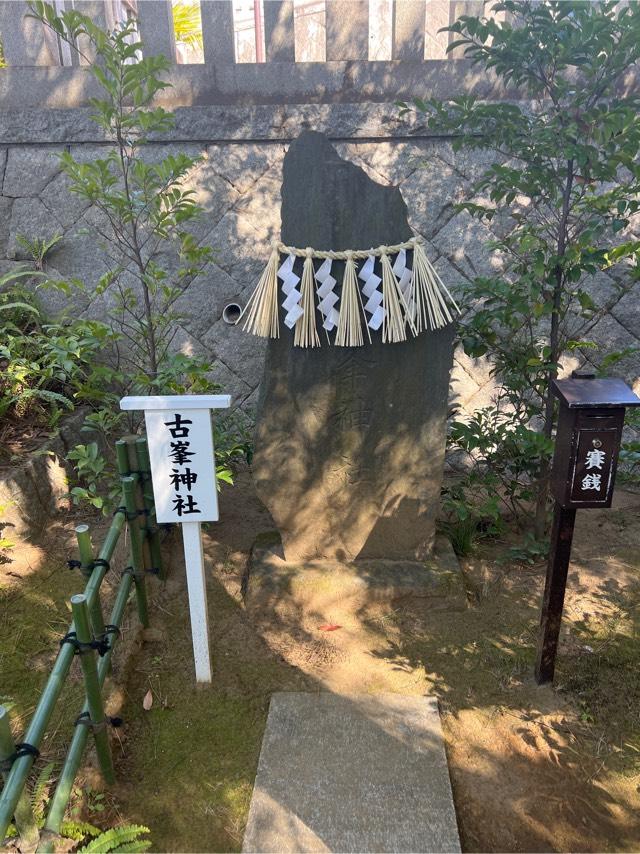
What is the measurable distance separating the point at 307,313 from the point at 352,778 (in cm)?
195

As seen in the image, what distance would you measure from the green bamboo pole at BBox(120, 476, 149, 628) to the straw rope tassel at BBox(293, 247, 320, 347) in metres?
1.02

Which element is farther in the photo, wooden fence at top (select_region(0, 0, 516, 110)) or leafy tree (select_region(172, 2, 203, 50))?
leafy tree (select_region(172, 2, 203, 50))

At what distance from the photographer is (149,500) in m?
2.90

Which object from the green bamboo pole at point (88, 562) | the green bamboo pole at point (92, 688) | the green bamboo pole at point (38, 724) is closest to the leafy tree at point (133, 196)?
the green bamboo pole at point (88, 562)

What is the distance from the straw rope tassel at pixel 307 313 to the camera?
2805mm

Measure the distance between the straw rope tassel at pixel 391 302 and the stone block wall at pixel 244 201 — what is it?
191 centimetres

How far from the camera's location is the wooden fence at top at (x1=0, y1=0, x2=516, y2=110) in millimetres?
4227

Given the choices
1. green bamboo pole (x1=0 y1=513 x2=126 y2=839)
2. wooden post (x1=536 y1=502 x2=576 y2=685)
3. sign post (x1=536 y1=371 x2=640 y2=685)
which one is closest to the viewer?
green bamboo pole (x1=0 y1=513 x2=126 y2=839)

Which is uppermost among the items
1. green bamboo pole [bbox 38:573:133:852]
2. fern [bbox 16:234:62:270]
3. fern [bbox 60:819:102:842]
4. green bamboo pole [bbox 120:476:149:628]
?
fern [bbox 16:234:62:270]

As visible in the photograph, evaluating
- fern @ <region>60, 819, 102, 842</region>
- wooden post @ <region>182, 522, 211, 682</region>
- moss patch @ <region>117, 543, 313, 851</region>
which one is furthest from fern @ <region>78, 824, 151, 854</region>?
wooden post @ <region>182, 522, 211, 682</region>

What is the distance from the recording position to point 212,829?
2.00 m

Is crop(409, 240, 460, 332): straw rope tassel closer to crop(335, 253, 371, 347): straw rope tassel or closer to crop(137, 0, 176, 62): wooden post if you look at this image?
crop(335, 253, 371, 347): straw rope tassel

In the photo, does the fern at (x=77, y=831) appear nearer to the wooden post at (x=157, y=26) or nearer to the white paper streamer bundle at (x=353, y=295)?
the white paper streamer bundle at (x=353, y=295)

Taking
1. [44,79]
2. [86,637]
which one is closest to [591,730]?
[86,637]
